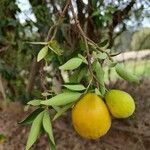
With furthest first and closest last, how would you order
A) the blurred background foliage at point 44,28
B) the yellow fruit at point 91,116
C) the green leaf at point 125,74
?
the blurred background foliage at point 44,28 < the green leaf at point 125,74 < the yellow fruit at point 91,116

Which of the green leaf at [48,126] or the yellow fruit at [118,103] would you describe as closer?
the yellow fruit at [118,103]

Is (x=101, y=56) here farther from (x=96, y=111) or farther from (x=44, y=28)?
(x=44, y=28)

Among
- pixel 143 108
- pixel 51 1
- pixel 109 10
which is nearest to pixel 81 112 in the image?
pixel 109 10

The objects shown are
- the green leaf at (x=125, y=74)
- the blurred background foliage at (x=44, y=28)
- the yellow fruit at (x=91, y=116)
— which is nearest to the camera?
the yellow fruit at (x=91, y=116)

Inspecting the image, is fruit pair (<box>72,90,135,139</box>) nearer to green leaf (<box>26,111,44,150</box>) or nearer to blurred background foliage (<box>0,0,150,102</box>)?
green leaf (<box>26,111,44,150</box>)

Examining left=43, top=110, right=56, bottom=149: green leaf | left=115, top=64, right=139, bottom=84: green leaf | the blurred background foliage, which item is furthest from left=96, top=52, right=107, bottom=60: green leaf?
the blurred background foliage

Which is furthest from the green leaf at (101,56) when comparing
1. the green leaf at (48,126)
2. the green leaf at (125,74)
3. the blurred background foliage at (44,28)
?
the blurred background foliage at (44,28)

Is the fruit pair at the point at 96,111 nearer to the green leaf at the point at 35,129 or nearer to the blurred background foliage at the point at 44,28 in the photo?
the green leaf at the point at 35,129

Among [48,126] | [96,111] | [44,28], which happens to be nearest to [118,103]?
[96,111]
